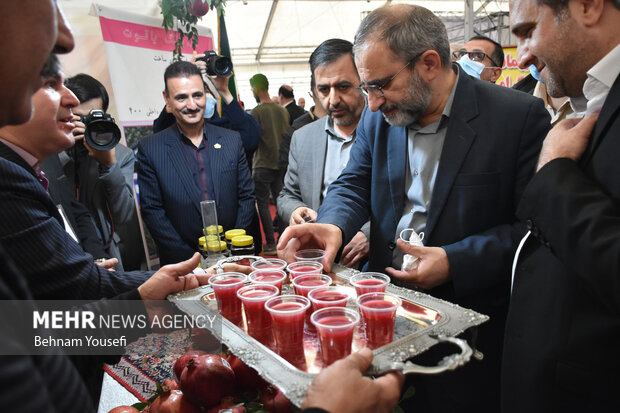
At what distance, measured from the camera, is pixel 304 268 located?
1.55 metres

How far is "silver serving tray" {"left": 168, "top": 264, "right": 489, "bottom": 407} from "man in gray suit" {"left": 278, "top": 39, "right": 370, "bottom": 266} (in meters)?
1.10

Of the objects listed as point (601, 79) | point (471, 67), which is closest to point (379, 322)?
point (601, 79)


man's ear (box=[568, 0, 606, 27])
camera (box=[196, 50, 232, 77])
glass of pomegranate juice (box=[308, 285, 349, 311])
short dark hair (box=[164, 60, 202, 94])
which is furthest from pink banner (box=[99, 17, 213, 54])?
man's ear (box=[568, 0, 606, 27])

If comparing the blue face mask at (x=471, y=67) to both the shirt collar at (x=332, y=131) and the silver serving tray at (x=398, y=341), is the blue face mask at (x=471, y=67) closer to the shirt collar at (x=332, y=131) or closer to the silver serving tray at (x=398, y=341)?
the shirt collar at (x=332, y=131)

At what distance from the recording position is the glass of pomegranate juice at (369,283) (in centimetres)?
131

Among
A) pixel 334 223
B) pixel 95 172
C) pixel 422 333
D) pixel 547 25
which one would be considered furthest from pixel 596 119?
pixel 95 172

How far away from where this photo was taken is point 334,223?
1894 millimetres

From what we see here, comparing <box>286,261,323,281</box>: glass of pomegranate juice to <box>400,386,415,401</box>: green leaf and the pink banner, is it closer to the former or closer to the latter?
<box>400,386,415,401</box>: green leaf

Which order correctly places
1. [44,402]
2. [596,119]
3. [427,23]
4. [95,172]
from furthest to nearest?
[95,172] → [427,23] → [596,119] → [44,402]

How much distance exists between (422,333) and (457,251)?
58cm

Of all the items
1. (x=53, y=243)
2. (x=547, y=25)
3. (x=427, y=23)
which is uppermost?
(x=427, y=23)

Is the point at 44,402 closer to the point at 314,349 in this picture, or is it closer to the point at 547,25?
the point at 314,349

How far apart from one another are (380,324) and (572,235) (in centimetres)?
55

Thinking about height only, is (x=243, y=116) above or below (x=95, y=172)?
above
